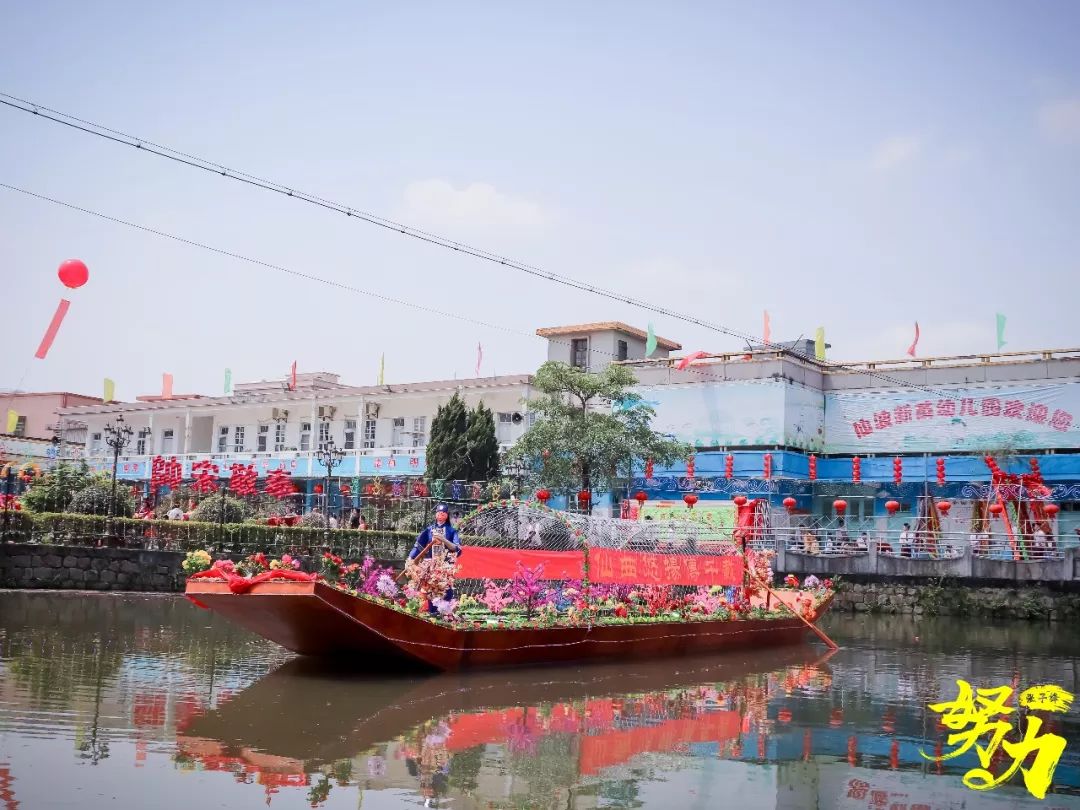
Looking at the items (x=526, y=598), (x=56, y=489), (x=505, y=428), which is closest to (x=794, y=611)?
(x=526, y=598)

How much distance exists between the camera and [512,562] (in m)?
16.2

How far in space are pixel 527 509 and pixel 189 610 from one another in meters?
8.32

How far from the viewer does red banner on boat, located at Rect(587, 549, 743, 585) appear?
637 inches

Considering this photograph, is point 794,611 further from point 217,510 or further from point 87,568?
point 217,510

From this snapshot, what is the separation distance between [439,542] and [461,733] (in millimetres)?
4646

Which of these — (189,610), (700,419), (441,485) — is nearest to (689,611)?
(189,610)

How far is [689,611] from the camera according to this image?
17984mm

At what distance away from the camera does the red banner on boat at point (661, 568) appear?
1617cm

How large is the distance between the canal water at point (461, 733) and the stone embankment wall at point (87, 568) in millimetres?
5443

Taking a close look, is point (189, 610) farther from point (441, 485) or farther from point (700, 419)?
point (700, 419)

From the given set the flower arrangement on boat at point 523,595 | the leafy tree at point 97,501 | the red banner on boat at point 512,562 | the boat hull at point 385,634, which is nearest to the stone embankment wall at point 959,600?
the flower arrangement on boat at point 523,595

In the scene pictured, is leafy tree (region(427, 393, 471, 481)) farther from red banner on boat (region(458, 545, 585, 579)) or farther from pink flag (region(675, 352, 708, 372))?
red banner on boat (region(458, 545, 585, 579))

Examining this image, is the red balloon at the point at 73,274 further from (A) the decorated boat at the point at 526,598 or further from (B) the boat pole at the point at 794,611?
(B) the boat pole at the point at 794,611

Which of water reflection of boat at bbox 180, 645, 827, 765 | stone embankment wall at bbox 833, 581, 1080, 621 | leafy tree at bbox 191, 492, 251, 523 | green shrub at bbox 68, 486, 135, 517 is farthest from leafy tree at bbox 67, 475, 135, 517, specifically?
stone embankment wall at bbox 833, 581, 1080, 621
